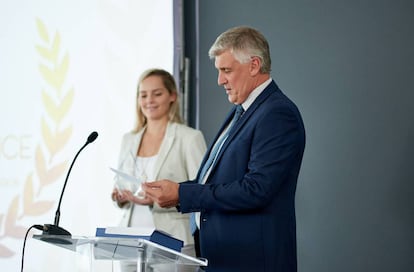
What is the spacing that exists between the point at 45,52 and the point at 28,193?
31.3 inches

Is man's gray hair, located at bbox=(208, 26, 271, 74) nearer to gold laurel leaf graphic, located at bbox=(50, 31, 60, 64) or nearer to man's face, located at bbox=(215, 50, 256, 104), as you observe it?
man's face, located at bbox=(215, 50, 256, 104)

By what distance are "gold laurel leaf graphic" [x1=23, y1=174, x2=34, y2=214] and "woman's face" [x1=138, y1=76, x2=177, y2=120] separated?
76cm

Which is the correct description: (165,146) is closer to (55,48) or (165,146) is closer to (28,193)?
(28,193)

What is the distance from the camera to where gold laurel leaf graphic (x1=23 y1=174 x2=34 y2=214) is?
3664mm

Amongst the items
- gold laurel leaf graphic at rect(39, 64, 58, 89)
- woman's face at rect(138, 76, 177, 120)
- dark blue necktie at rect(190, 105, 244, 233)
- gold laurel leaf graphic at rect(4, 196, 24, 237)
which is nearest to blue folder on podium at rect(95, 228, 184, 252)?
dark blue necktie at rect(190, 105, 244, 233)

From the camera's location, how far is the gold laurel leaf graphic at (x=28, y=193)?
3.66 m

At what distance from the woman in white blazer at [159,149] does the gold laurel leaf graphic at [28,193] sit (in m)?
0.60

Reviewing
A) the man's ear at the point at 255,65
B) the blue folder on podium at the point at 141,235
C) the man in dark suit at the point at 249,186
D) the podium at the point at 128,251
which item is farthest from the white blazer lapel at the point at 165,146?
the blue folder on podium at the point at 141,235

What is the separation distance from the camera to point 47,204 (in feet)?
12.2

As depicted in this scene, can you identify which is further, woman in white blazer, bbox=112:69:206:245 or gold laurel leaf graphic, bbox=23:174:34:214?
gold laurel leaf graphic, bbox=23:174:34:214

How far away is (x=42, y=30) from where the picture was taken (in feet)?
12.5

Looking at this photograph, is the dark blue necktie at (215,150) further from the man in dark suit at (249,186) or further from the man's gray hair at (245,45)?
the man's gray hair at (245,45)

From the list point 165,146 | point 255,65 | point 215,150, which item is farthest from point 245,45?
point 165,146


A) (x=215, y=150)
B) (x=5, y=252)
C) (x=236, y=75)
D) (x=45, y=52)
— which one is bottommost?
(x=5, y=252)
